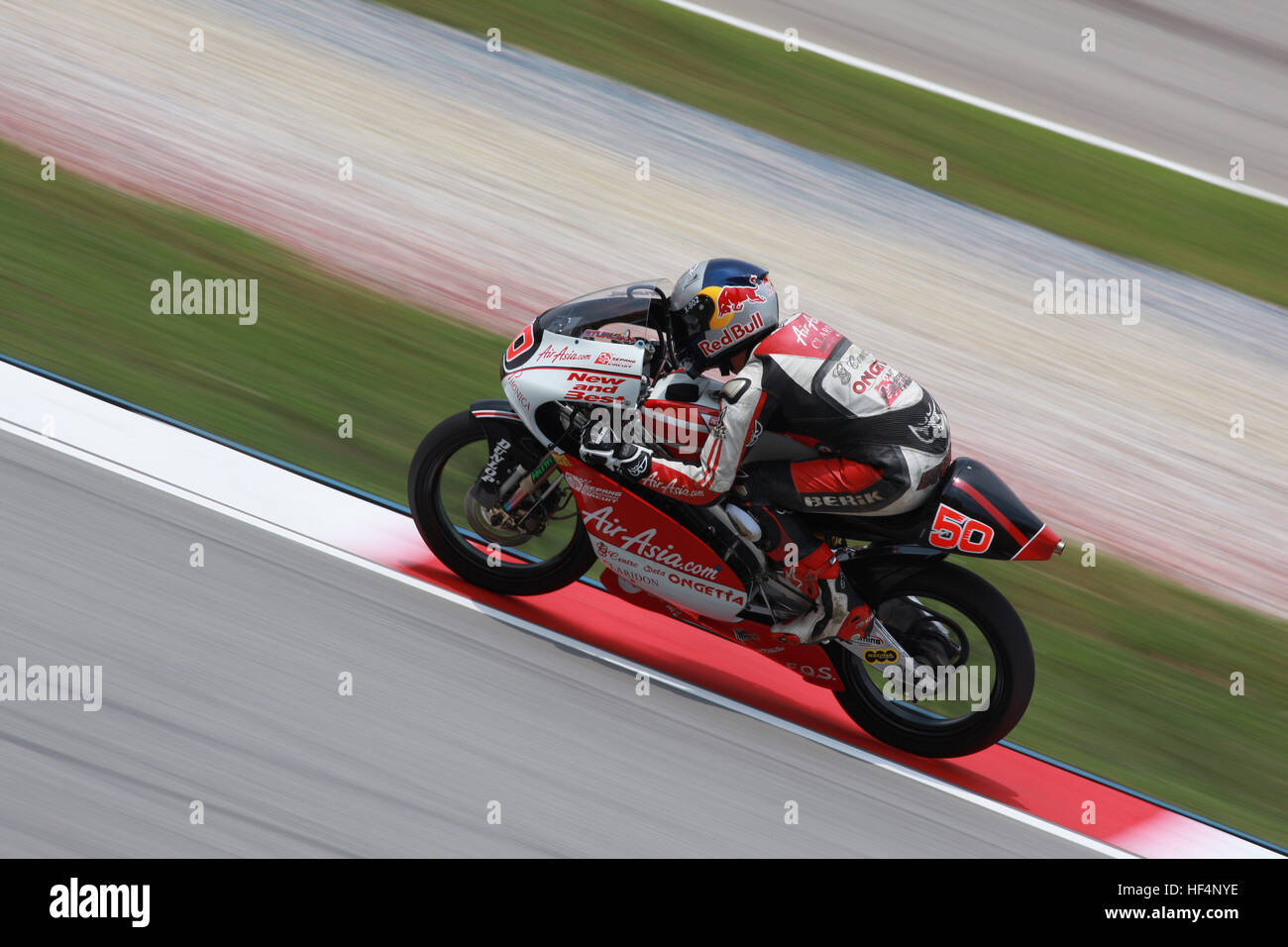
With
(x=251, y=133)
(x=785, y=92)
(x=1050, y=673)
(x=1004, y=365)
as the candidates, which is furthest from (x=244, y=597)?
(x=785, y=92)

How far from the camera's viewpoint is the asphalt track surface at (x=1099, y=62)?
12.0 metres

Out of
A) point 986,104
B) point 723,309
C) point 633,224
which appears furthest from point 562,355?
point 986,104

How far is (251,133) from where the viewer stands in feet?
30.5

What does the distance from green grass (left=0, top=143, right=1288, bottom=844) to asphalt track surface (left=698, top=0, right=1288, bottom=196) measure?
6.12 meters

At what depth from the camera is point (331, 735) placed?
5.00 metres

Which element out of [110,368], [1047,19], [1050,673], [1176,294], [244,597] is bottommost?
[1050,673]

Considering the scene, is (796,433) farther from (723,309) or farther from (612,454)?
(612,454)

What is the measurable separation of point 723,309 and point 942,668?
1.80 m

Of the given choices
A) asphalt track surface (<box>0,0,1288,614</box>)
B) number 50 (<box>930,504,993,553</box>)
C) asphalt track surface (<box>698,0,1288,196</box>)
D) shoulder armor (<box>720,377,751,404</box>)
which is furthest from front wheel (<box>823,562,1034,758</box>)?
asphalt track surface (<box>698,0,1288,196</box>)

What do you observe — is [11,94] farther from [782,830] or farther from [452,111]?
[782,830]

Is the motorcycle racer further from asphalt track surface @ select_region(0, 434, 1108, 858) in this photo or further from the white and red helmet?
asphalt track surface @ select_region(0, 434, 1108, 858)

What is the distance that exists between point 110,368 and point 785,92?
657cm

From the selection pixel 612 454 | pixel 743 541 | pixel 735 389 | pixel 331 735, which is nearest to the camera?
pixel 331 735

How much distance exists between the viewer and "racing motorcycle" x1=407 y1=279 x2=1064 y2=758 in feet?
17.6
